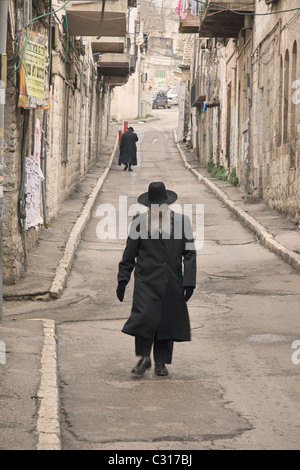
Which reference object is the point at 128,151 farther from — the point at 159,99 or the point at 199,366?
the point at 159,99

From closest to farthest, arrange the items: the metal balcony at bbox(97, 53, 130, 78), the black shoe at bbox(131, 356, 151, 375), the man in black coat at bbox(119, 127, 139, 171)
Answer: the black shoe at bbox(131, 356, 151, 375) → the man in black coat at bbox(119, 127, 139, 171) → the metal balcony at bbox(97, 53, 130, 78)

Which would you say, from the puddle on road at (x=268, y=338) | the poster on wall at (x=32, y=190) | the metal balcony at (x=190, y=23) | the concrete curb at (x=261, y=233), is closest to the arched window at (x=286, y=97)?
the concrete curb at (x=261, y=233)

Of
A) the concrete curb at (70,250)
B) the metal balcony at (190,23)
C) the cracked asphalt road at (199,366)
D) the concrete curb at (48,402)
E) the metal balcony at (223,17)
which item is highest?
the metal balcony at (190,23)

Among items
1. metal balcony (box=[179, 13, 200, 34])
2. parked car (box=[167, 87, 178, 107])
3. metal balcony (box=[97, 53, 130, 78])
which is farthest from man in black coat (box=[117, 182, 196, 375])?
parked car (box=[167, 87, 178, 107])

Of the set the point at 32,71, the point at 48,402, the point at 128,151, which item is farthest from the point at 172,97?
the point at 48,402

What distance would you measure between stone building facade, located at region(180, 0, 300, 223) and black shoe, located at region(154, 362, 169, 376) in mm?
9809

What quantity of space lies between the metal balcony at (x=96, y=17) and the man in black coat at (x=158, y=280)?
1078 cm

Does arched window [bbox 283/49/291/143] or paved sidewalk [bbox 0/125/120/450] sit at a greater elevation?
arched window [bbox 283/49/291/143]

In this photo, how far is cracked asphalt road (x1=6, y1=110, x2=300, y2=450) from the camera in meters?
5.48

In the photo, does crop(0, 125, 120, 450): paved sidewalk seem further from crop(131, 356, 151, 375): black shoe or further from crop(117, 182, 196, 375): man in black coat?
crop(117, 182, 196, 375): man in black coat

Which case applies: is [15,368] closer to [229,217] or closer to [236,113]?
[229,217]

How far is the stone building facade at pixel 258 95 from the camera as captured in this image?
17141 mm

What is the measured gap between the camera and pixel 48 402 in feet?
19.0

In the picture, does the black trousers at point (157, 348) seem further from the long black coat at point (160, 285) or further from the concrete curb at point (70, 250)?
the concrete curb at point (70, 250)
